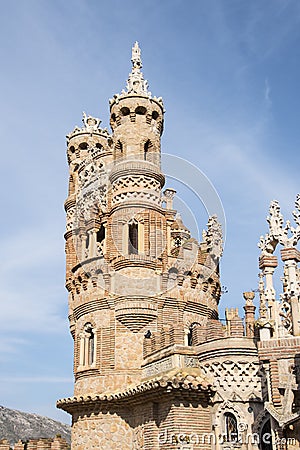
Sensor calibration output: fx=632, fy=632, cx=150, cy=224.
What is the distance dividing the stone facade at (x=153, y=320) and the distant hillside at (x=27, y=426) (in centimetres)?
4282

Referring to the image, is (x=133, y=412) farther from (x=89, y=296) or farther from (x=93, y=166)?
(x=93, y=166)

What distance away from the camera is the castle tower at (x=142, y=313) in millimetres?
18141

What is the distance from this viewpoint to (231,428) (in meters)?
17.9

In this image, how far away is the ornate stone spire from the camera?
25.6m

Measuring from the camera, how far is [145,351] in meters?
21.6

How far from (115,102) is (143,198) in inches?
175

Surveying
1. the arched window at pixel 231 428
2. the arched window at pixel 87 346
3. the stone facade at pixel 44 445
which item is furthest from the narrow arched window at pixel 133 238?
the stone facade at pixel 44 445

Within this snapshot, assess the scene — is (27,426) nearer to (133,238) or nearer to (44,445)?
(44,445)

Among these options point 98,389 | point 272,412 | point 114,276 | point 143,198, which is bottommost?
point 272,412

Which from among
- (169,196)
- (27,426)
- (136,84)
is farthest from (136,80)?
(27,426)

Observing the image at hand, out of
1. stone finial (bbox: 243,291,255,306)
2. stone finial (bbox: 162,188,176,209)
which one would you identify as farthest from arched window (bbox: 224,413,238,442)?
stone finial (bbox: 162,188,176,209)

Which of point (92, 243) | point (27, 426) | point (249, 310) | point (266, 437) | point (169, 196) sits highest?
A: point (169, 196)

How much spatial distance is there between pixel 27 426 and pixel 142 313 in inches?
2072

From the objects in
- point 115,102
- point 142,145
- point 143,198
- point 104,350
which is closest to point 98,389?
point 104,350
